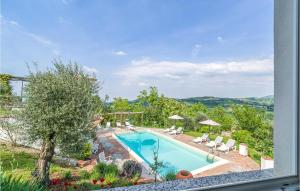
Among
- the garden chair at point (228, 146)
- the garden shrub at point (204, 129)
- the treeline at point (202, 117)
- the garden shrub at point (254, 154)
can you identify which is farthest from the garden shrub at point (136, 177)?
the garden shrub at point (254, 154)

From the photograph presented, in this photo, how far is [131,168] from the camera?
1.79 metres

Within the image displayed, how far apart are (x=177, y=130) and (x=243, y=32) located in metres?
0.99

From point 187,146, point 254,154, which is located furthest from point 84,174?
point 254,154

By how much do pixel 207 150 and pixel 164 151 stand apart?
0.39 meters

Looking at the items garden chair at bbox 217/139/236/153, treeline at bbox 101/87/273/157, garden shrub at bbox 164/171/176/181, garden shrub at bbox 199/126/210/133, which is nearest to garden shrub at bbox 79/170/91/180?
treeline at bbox 101/87/273/157

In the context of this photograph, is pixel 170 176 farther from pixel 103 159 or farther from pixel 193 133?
pixel 103 159

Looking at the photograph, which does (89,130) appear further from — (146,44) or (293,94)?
(293,94)

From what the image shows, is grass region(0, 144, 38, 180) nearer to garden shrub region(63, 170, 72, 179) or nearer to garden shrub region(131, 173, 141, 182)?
garden shrub region(63, 170, 72, 179)

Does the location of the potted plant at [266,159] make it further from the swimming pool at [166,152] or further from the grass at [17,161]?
the grass at [17,161]

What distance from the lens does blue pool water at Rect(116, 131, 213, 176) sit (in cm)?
190

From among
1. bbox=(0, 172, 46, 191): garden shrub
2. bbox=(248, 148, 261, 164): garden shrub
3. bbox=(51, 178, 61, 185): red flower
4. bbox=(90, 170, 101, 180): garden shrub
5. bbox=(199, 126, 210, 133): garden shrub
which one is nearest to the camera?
bbox=(0, 172, 46, 191): garden shrub

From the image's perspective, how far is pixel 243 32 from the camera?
6.89 ft

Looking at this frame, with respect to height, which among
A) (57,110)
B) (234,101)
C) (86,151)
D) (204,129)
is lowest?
(86,151)

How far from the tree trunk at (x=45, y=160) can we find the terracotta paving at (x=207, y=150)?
0.34m
